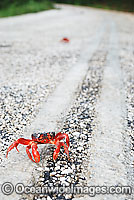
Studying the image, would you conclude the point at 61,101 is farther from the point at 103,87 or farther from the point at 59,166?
the point at 59,166

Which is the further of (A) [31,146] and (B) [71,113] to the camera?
(B) [71,113]

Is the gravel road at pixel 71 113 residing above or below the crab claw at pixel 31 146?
below

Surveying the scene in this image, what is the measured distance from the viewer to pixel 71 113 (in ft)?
14.3

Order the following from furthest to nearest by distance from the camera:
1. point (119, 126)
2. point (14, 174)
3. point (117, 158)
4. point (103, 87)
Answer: point (103, 87) → point (119, 126) → point (117, 158) → point (14, 174)

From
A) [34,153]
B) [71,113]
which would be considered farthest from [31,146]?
[71,113]

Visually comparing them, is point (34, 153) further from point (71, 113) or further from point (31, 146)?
point (71, 113)

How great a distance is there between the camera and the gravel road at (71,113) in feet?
9.36

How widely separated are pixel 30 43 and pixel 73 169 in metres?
8.45

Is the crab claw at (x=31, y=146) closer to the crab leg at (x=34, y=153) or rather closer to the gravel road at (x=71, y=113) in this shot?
the crab leg at (x=34, y=153)

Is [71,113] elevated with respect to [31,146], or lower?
lower

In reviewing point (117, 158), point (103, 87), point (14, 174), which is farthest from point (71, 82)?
point (14, 174)

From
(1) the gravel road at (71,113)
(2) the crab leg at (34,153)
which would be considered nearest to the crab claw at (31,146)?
(2) the crab leg at (34,153)

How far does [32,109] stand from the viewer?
451 cm

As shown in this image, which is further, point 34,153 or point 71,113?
point 71,113
